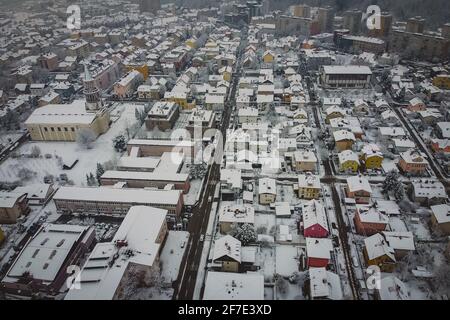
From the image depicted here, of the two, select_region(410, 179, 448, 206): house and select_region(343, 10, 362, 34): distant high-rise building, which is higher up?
select_region(343, 10, 362, 34): distant high-rise building

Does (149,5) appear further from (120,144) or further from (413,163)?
(413,163)

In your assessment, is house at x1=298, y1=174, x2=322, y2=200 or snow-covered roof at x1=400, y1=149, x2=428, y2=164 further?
snow-covered roof at x1=400, y1=149, x2=428, y2=164

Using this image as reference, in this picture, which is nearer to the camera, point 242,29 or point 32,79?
point 32,79

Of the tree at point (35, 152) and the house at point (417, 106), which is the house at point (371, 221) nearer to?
the house at point (417, 106)

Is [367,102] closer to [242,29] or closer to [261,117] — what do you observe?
[261,117]

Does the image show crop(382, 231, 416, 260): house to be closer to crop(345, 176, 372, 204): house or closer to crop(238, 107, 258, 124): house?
crop(345, 176, 372, 204): house

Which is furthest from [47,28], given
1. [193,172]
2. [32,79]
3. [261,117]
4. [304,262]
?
[304,262]

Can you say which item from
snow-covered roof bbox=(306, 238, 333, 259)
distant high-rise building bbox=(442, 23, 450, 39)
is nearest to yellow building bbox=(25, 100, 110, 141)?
snow-covered roof bbox=(306, 238, 333, 259)
